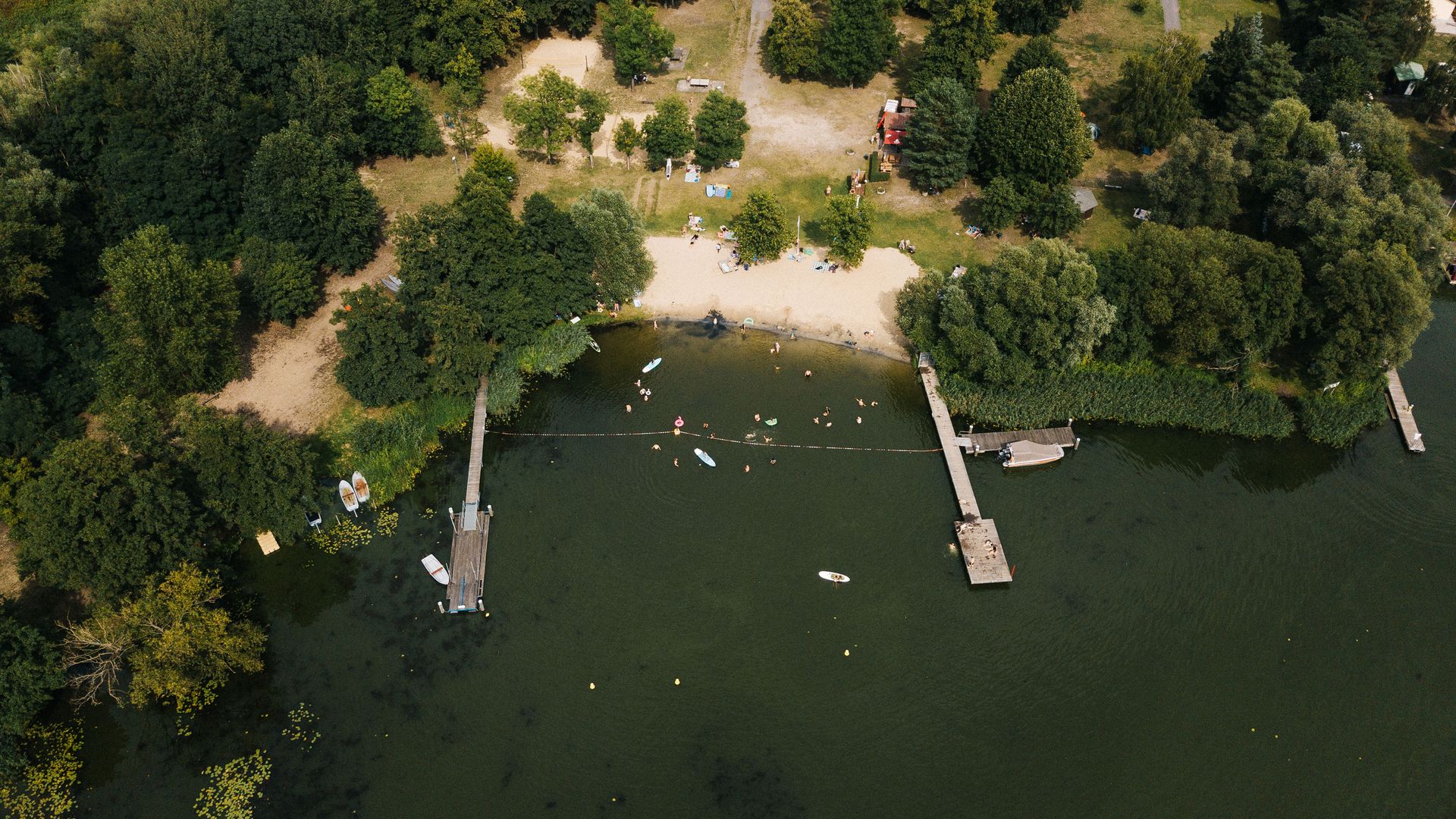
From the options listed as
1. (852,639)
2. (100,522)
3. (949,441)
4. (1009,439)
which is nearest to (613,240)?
(949,441)

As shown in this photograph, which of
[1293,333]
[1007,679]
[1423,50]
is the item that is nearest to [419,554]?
[1007,679]

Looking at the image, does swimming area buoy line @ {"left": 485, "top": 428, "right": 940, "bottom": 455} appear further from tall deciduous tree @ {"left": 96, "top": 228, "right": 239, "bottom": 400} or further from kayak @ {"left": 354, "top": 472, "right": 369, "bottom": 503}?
tall deciduous tree @ {"left": 96, "top": 228, "right": 239, "bottom": 400}

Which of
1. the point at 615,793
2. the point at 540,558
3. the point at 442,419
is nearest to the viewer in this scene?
the point at 615,793

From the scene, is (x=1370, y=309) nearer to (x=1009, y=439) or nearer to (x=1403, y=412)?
(x=1403, y=412)

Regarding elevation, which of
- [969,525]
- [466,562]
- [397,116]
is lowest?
[466,562]

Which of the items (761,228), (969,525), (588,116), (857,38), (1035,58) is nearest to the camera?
(969,525)

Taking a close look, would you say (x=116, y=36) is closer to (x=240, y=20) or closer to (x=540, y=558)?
(x=240, y=20)

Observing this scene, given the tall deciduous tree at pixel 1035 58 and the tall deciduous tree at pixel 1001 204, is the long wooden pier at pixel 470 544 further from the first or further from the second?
the tall deciduous tree at pixel 1035 58
